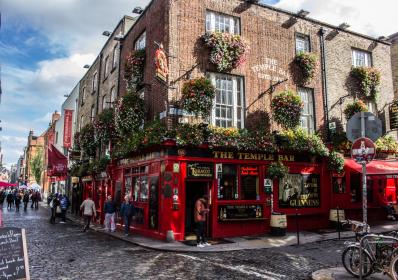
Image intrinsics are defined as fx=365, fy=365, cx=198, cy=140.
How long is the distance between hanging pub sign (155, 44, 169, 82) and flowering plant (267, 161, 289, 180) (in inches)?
223

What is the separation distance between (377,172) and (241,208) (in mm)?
6199

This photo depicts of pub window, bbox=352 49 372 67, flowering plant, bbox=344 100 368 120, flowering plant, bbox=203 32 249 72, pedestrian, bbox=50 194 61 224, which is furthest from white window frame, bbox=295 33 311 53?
pedestrian, bbox=50 194 61 224

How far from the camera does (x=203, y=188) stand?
1513cm

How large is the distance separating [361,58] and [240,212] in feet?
38.9

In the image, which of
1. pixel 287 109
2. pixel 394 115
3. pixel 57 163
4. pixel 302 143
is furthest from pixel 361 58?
pixel 57 163

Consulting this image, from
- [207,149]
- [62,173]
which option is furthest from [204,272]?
[62,173]

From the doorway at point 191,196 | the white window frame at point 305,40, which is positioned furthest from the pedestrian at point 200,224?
the white window frame at point 305,40

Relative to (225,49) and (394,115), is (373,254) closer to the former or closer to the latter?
(225,49)

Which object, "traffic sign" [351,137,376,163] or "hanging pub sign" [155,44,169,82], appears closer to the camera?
"traffic sign" [351,137,376,163]

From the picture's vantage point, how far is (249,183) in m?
15.3

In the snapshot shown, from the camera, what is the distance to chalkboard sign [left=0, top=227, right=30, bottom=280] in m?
6.10

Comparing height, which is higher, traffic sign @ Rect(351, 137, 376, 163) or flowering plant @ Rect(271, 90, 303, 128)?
flowering plant @ Rect(271, 90, 303, 128)

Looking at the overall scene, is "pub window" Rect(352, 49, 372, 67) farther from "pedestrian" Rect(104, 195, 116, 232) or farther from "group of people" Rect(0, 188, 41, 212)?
"group of people" Rect(0, 188, 41, 212)

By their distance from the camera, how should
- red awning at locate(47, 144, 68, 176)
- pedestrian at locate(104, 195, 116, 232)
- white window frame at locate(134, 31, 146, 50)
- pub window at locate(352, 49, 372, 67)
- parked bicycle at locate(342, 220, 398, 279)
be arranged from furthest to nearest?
1. red awning at locate(47, 144, 68, 176)
2. pub window at locate(352, 49, 372, 67)
3. white window frame at locate(134, 31, 146, 50)
4. pedestrian at locate(104, 195, 116, 232)
5. parked bicycle at locate(342, 220, 398, 279)
